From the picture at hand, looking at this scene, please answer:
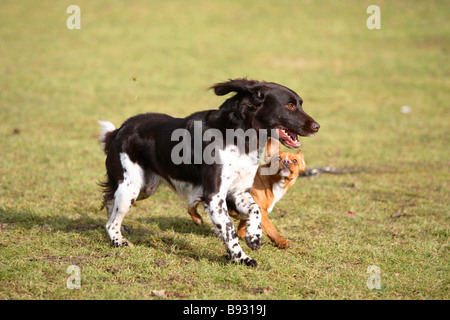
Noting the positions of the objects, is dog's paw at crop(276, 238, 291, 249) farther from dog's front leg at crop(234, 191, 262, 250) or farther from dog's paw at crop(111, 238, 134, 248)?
dog's paw at crop(111, 238, 134, 248)

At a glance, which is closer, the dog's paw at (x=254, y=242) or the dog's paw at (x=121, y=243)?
the dog's paw at (x=254, y=242)

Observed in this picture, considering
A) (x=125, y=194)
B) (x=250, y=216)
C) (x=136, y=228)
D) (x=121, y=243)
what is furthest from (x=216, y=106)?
(x=250, y=216)

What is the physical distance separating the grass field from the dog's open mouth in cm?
127

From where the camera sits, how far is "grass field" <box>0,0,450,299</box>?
5.44 metres

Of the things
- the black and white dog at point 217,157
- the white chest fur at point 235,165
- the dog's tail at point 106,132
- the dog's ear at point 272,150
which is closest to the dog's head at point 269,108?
the black and white dog at point 217,157

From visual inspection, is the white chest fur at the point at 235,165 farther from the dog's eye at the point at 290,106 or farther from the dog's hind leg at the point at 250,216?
the dog's eye at the point at 290,106

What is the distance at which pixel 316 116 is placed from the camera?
627 inches

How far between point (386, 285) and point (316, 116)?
1108 cm

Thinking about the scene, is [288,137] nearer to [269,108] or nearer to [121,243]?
[269,108]

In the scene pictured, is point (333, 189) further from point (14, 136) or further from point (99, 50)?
point (99, 50)

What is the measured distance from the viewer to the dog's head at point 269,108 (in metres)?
5.68

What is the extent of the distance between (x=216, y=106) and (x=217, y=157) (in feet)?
35.8

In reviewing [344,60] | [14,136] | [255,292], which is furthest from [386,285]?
[344,60]

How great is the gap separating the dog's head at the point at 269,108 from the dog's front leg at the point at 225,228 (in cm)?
91
